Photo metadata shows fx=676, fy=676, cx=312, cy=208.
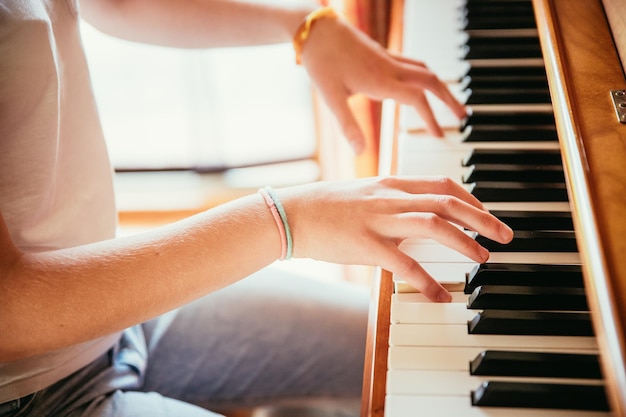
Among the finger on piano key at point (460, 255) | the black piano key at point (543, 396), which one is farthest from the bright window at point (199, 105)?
the black piano key at point (543, 396)

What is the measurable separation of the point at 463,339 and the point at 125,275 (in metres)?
0.38

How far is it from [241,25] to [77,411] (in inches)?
27.4

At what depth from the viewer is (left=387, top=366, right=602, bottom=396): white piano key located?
0.69m

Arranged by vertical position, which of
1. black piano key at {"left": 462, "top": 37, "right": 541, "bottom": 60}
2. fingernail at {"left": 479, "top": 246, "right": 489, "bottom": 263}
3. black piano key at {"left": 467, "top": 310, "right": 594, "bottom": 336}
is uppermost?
black piano key at {"left": 462, "top": 37, "right": 541, "bottom": 60}

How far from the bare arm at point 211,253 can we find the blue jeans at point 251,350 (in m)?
0.28

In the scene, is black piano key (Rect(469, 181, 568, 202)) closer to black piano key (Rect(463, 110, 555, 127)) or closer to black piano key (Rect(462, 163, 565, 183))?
black piano key (Rect(462, 163, 565, 183))

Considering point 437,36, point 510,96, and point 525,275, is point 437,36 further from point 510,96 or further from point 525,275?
point 525,275

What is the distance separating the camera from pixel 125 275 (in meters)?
0.75

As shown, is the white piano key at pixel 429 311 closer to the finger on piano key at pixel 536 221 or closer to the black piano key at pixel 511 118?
the finger on piano key at pixel 536 221

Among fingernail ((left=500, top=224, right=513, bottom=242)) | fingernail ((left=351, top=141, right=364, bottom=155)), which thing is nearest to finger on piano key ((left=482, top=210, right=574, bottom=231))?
fingernail ((left=500, top=224, right=513, bottom=242))

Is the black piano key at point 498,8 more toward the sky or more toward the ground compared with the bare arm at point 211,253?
more toward the sky

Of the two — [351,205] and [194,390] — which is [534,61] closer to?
[351,205]

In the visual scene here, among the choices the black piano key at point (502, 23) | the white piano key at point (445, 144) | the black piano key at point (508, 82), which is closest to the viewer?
the white piano key at point (445, 144)

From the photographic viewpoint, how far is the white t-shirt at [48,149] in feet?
2.66
